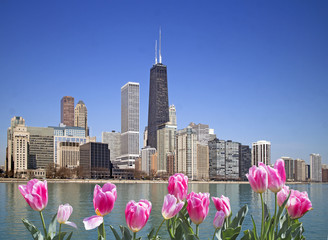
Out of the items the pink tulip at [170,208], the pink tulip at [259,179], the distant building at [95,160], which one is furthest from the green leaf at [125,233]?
the distant building at [95,160]

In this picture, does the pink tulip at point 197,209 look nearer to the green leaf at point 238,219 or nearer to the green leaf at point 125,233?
the green leaf at point 238,219

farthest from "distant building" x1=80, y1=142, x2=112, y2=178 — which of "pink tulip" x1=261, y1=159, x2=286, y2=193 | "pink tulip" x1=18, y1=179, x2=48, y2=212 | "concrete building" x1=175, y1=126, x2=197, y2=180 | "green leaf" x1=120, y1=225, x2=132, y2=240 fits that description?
"pink tulip" x1=261, y1=159, x2=286, y2=193

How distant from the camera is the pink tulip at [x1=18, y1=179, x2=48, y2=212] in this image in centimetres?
278

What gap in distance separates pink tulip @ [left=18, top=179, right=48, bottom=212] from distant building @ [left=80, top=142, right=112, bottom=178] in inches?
7444

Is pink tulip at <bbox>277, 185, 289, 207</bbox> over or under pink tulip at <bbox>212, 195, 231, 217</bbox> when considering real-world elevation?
over

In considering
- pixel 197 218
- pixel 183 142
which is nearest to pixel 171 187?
pixel 197 218

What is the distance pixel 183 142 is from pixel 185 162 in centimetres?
992

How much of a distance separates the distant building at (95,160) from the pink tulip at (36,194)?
620 feet

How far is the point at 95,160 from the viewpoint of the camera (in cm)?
19475

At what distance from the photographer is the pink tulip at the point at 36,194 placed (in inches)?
109

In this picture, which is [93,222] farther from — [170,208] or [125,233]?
[170,208]

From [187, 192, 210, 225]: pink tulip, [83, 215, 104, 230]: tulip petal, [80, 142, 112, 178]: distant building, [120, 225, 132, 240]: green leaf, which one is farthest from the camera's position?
[80, 142, 112, 178]: distant building

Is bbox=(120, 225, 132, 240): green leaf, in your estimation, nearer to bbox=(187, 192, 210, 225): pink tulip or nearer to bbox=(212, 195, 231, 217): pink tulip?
bbox=(187, 192, 210, 225): pink tulip

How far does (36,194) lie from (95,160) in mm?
195670
